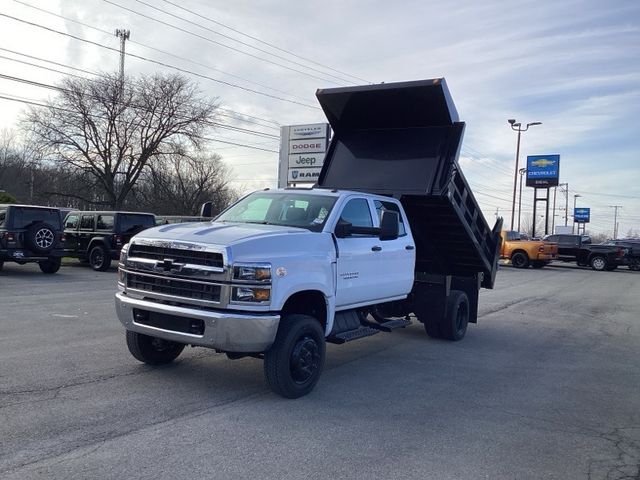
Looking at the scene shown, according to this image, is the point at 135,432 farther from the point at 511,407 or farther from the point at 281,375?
the point at 511,407

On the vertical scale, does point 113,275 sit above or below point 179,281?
below

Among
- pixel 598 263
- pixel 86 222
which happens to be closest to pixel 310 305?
pixel 86 222

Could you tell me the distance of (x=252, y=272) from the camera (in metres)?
5.43

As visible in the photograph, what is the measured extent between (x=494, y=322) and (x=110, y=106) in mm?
33357

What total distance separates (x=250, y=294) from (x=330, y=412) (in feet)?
4.40

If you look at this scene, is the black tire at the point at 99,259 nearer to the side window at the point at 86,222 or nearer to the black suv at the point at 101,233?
the black suv at the point at 101,233

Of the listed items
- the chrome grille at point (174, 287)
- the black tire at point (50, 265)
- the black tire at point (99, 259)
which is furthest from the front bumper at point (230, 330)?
the black tire at point (99, 259)

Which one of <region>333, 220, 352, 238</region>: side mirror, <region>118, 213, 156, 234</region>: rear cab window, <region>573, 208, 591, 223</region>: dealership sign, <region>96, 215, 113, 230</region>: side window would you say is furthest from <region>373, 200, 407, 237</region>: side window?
<region>573, 208, 591, 223</region>: dealership sign

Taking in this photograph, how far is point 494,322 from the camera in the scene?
12.0m

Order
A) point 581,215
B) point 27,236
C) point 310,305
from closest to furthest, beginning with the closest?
point 310,305 → point 27,236 → point 581,215

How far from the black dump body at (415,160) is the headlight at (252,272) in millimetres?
3531

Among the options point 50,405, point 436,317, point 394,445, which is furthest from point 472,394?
point 50,405

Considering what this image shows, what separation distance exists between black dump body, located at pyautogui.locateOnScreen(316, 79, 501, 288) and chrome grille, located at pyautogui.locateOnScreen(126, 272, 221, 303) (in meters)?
3.83

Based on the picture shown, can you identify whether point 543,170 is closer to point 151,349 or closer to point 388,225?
point 388,225
